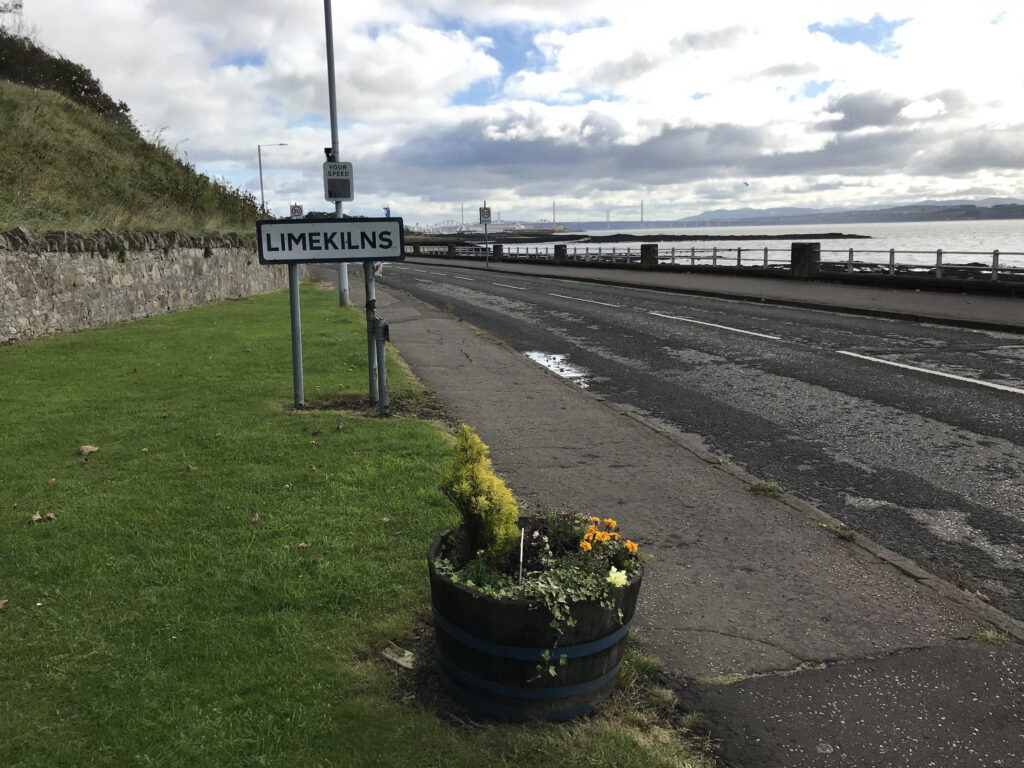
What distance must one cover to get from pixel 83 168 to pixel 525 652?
2637 cm

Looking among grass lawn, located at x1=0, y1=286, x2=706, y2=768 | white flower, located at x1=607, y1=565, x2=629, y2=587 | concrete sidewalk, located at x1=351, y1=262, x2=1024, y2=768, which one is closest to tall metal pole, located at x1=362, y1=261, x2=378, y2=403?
grass lawn, located at x1=0, y1=286, x2=706, y2=768

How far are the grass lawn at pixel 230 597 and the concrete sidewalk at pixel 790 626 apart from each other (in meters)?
0.42

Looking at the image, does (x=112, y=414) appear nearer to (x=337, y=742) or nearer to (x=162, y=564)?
(x=162, y=564)

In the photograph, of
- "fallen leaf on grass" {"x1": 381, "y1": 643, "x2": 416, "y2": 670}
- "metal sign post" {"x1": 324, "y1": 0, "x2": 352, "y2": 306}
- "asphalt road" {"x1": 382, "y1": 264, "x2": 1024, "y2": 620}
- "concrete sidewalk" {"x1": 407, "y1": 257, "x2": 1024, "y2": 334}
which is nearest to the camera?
"fallen leaf on grass" {"x1": 381, "y1": 643, "x2": 416, "y2": 670}

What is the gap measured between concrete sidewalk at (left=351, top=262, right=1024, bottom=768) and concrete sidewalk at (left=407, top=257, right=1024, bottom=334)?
12.1m

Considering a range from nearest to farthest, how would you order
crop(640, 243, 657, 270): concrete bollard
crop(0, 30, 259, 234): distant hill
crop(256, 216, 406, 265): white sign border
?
crop(256, 216, 406, 265): white sign border → crop(0, 30, 259, 234): distant hill → crop(640, 243, 657, 270): concrete bollard

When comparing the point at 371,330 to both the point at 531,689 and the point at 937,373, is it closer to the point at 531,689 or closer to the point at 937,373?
the point at 531,689

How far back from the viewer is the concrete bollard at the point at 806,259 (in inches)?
1057

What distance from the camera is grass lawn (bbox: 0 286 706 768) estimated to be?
2662mm

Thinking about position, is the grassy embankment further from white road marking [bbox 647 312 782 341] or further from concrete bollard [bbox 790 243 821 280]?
concrete bollard [bbox 790 243 821 280]

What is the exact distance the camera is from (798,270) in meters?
27.5

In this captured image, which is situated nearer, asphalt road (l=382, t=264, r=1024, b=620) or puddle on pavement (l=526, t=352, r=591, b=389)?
asphalt road (l=382, t=264, r=1024, b=620)

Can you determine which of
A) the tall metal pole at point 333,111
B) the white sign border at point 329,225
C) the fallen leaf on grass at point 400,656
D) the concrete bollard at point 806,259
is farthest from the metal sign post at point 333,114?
the fallen leaf on grass at point 400,656

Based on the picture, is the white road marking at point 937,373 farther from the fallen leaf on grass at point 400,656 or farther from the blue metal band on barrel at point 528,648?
the fallen leaf on grass at point 400,656
